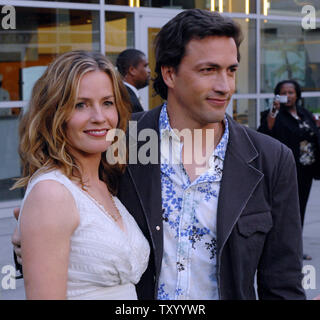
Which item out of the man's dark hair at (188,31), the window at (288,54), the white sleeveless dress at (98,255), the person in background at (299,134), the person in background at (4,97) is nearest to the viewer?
the white sleeveless dress at (98,255)

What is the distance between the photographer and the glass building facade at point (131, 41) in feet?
28.6

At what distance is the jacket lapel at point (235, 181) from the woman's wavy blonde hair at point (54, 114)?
534 mm

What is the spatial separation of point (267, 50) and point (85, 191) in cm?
1017

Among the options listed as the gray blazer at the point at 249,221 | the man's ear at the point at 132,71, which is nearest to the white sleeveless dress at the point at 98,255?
the gray blazer at the point at 249,221

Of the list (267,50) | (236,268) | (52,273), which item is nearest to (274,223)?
(236,268)

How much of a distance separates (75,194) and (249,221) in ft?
2.24

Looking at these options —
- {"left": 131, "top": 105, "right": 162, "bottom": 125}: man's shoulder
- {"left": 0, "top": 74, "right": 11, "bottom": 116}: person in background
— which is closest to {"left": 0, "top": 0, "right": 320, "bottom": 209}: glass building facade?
{"left": 0, "top": 74, "right": 11, "bottom": 116}: person in background

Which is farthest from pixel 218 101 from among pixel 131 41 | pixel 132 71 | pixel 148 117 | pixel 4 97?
pixel 131 41

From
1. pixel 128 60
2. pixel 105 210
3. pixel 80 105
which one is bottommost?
pixel 105 210

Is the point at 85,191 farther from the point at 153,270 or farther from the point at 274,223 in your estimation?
the point at 274,223

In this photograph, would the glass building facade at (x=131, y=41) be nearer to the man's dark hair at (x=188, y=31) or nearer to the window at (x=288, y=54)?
the window at (x=288, y=54)

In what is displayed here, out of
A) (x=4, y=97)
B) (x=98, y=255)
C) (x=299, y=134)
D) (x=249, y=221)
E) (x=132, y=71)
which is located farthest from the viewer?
(x=4, y=97)

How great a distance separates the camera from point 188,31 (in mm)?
2488

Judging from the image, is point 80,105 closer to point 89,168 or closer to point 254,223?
point 89,168
